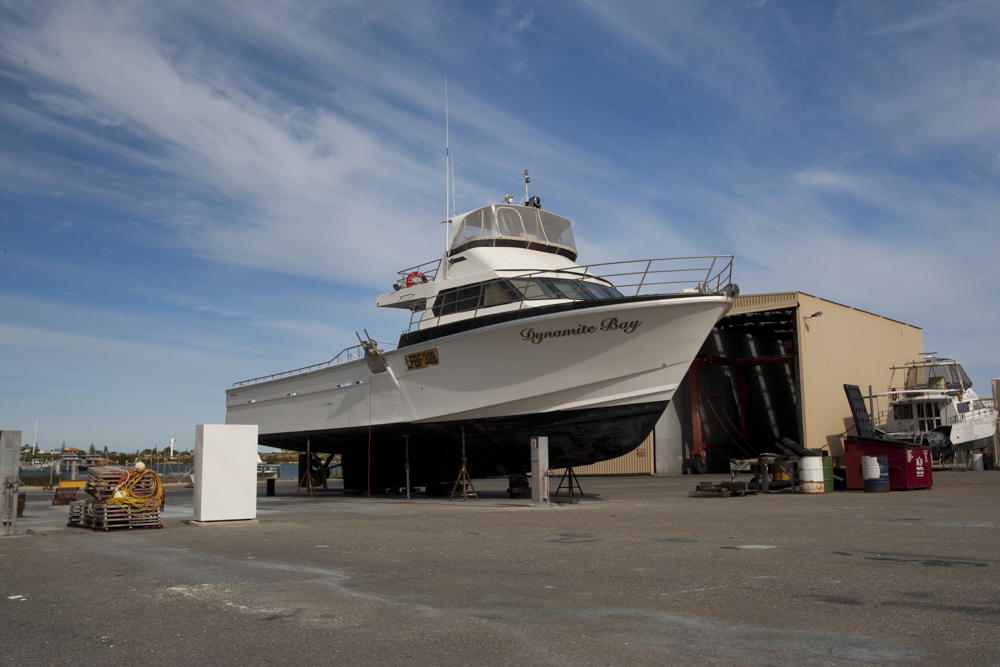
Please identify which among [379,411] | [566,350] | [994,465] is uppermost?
[566,350]

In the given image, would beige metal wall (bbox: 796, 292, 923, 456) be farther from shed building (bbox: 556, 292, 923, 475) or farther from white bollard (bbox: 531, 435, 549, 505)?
white bollard (bbox: 531, 435, 549, 505)

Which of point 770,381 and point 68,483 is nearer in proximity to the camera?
point 68,483

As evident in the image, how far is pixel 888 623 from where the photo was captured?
12.7 ft

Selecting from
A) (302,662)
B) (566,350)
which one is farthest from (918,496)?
(302,662)

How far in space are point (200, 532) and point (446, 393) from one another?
658 centimetres

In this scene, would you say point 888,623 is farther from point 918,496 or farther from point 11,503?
point 918,496

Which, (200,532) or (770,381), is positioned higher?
(770,381)

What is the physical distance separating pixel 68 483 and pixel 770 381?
106 ft

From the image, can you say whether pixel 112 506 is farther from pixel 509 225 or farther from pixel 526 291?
pixel 509 225

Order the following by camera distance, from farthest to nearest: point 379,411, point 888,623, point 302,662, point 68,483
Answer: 1. point 68,483
2. point 379,411
3. point 888,623
4. point 302,662

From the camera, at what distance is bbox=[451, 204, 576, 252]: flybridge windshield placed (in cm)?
1678

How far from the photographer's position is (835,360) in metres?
31.1

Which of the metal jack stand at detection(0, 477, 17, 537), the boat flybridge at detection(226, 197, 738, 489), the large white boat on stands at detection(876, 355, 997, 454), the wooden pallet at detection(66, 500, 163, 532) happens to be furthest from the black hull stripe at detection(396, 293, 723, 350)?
the large white boat on stands at detection(876, 355, 997, 454)

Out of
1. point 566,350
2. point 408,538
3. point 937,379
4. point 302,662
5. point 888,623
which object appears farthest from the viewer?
point 937,379
